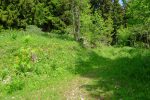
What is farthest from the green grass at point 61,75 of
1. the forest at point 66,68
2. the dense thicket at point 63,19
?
the dense thicket at point 63,19

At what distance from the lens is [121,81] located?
709 inches

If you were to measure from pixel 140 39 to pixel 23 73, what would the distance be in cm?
3120

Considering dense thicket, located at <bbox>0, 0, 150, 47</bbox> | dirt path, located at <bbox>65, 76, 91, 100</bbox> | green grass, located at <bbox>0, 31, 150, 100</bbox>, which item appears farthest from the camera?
dense thicket, located at <bbox>0, 0, 150, 47</bbox>

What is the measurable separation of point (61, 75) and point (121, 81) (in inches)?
205

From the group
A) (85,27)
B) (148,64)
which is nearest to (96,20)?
(85,27)

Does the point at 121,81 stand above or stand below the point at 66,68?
above

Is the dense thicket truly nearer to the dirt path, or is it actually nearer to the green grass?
the green grass

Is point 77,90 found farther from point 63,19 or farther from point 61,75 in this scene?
point 63,19

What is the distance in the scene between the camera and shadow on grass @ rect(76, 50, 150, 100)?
15.3 m

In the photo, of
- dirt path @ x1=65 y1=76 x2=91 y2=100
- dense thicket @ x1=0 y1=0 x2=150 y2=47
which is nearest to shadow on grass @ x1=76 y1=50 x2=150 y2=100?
dirt path @ x1=65 y1=76 x2=91 y2=100

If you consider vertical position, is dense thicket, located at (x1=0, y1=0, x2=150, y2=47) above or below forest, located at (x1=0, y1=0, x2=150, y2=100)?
above

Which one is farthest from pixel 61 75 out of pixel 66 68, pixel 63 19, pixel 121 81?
pixel 63 19

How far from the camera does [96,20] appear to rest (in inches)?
2128

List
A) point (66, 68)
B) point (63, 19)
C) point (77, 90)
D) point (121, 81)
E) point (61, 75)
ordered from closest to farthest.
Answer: point (77, 90) → point (121, 81) → point (61, 75) → point (66, 68) → point (63, 19)
